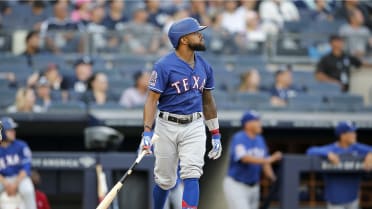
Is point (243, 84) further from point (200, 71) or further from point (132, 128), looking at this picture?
point (200, 71)

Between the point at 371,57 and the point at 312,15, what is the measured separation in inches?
58.0

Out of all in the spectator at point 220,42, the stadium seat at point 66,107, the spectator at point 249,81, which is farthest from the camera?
the spectator at point 220,42

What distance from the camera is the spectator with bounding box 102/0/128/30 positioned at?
12.7 m

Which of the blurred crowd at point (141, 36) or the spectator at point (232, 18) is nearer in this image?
the blurred crowd at point (141, 36)

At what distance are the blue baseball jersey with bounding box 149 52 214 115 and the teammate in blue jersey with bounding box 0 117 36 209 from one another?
2758 millimetres

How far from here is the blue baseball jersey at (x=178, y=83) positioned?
6.75 metres

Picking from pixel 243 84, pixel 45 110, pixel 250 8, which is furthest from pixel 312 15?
pixel 45 110

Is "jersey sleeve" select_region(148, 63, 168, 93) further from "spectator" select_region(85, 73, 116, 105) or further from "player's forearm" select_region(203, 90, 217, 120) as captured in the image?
"spectator" select_region(85, 73, 116, 105)

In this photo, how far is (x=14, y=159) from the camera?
938 centimetres

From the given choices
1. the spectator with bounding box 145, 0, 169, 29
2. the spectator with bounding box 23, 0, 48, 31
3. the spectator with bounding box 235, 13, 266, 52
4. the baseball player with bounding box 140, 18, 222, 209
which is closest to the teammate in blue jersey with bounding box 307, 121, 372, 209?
the spectator with bounding box 235, 13, 266, 52

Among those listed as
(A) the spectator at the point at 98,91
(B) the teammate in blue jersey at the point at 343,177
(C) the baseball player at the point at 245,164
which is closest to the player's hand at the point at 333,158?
(B) the teammate in blue jersey at the point at 343,177

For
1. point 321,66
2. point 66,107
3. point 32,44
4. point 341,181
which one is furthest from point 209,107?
point 321,66

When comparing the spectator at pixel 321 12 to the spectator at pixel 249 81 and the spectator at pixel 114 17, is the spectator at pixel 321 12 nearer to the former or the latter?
the spectator at pixel 249 81

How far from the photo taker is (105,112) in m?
10.7
